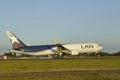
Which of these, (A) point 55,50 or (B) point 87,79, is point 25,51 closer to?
(A) point 55,50

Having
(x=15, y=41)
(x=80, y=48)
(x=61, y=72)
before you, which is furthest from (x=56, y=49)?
(x=61, y=72)

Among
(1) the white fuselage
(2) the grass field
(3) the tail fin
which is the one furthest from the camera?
(3) the tail fin

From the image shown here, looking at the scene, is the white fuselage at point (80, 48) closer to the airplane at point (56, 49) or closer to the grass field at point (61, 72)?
the airplane at point (56, 49)

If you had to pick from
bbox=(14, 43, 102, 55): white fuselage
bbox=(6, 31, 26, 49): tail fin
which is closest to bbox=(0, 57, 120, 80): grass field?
bbox=(14, 43, 102, 55): white fuselage

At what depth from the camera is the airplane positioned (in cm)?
11275

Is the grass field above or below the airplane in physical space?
below

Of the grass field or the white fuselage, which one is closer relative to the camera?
the grass field

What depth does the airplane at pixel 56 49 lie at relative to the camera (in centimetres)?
11275

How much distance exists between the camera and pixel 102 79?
30031 millimetres

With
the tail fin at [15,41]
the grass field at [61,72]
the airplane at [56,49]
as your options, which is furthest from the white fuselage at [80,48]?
the grass field at [61,72]

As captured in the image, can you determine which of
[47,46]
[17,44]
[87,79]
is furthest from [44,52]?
[87,79]

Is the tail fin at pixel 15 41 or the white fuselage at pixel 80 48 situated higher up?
the tail fin at pixel 15 41

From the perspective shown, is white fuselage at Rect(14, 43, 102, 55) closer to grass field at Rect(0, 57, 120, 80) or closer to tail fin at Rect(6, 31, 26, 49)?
tail fin at Rect(6, 31, 26, 49)

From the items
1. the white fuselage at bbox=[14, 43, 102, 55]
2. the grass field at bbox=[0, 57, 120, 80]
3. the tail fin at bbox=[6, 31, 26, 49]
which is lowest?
the grass field at bbox=[0, 57, 120, 80]
